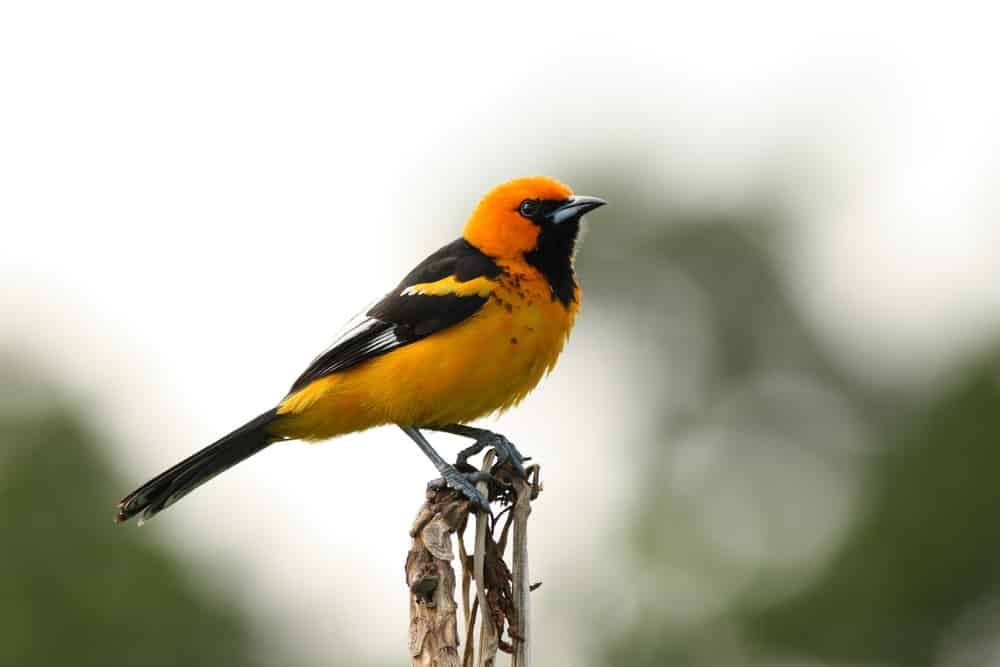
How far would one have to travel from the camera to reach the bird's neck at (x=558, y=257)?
8.16 metres

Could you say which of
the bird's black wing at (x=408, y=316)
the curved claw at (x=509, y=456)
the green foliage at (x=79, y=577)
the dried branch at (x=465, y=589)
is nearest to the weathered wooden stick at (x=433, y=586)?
the dried branch at (x=465, y=589)

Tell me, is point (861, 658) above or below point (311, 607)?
below

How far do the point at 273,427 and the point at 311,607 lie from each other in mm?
8041

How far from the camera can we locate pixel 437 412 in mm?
7887

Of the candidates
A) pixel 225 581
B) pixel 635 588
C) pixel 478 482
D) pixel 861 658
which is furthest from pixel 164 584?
pixel 478 482

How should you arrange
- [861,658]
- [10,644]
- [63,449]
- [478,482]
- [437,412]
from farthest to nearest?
[861,658] → [63,449] → [10,644] → [437,412] → [478,482]

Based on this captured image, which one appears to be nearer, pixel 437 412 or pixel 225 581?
pixel 437 412

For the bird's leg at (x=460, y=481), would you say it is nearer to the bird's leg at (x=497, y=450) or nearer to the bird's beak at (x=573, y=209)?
the bird's leg at (x=497, y=450)

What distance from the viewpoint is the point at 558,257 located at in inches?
331

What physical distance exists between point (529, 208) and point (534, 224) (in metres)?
0.14

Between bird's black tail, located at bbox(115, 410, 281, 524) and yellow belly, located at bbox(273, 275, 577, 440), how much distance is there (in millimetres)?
193

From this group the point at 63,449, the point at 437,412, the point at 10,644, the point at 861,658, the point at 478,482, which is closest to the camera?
the point at 478,482

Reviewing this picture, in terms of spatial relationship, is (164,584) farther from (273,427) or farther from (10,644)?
(273,427)

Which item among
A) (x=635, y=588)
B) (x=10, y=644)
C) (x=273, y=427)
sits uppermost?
(x=273, y=427)
